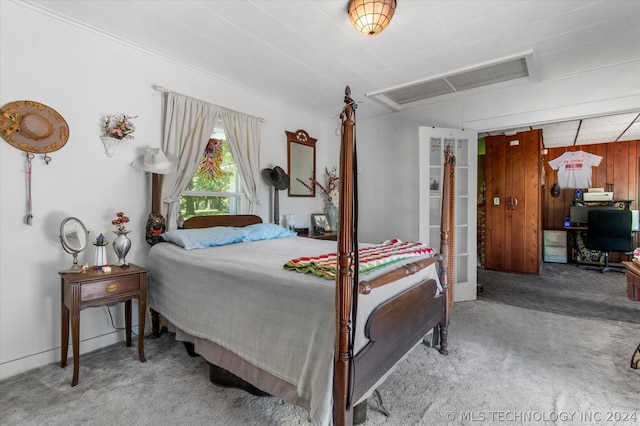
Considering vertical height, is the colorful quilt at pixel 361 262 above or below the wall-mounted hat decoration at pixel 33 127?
below

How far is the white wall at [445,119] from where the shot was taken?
3174 mm

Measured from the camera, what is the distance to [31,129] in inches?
85.5

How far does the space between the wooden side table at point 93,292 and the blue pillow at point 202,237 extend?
0.39 meters

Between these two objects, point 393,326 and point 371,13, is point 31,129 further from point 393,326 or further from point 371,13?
point 393,326

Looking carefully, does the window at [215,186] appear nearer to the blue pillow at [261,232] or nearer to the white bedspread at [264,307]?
the blue pillow at [261,232]

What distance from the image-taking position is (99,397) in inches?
72.4

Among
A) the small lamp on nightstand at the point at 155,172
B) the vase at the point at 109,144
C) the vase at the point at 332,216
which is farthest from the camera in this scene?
the vase at the point at 332,216

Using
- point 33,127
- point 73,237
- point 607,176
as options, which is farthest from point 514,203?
point 33,127

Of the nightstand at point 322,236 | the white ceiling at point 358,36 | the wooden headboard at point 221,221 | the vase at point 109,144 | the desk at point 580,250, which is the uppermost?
the white ceiling at point 358,36

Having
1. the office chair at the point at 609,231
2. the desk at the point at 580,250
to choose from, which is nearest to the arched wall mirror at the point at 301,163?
the office chair at the point at 609,231

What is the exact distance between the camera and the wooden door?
508cm

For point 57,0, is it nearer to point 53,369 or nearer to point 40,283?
point 40,283

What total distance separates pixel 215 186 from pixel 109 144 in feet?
3.74

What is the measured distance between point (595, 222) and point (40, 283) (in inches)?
302
